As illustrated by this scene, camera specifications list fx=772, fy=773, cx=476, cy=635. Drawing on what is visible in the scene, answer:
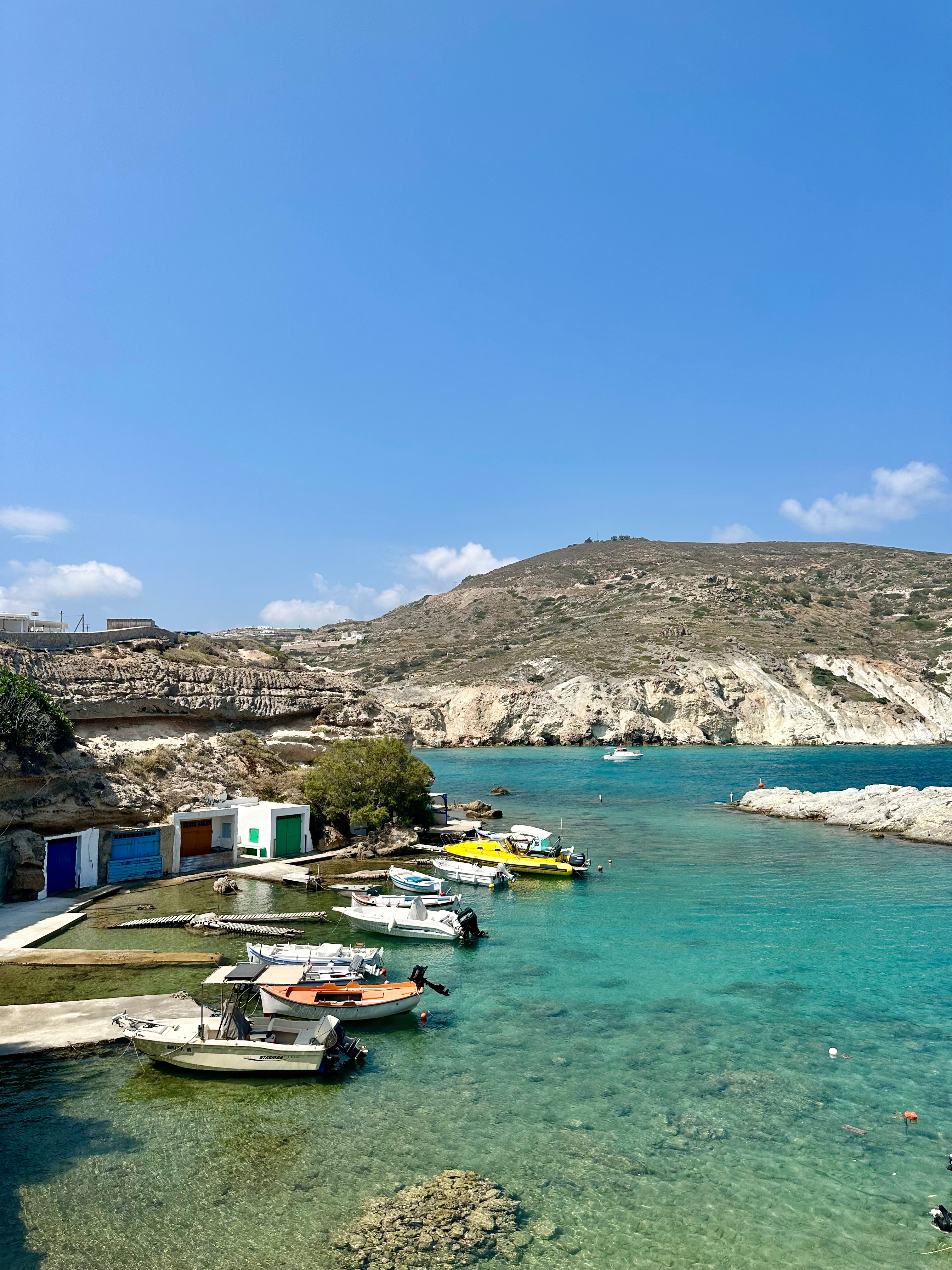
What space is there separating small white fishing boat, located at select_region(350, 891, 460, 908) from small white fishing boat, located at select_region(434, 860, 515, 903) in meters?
4.97

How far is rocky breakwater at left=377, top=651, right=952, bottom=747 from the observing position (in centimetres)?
10481

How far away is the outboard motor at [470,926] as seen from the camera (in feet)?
81.1

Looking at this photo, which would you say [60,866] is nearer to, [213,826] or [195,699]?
[213,826]

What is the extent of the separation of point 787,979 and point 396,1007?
36.2 ft

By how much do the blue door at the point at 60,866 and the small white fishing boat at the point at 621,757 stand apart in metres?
70.6

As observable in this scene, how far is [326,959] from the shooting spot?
65.2 feet

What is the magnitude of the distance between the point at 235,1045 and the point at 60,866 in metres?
17.6

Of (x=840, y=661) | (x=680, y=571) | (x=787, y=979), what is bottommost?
(x=787, y=979)

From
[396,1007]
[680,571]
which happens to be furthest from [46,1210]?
[680,571]

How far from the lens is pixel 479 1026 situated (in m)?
17.7

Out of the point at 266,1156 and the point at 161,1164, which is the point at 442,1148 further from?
the point at 161,1164

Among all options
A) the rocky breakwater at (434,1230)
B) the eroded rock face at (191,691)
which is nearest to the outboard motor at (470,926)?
the rocky breakwater at (434,1230)

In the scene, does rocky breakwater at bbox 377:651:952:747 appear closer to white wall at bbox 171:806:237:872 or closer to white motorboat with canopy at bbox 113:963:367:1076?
white wall at bbox 171:806:237:872

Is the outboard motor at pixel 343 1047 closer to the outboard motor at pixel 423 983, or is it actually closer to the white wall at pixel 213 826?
the outboard motor at pixel 423 983
